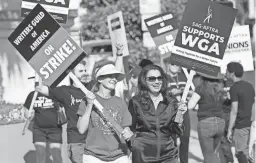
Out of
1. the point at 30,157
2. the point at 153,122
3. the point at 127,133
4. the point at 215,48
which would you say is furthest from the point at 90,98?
the point at 30,157

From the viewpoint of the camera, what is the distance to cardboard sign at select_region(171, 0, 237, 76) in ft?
21.0

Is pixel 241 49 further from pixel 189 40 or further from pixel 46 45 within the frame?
pixel 46 45

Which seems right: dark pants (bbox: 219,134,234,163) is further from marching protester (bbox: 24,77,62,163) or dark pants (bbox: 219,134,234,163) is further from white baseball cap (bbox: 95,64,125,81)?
white baseball cap (bbox: 95,64,125,81)

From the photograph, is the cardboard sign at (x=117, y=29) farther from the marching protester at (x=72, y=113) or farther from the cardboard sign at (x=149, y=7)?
the cardboard sign at (x=149, y=7)

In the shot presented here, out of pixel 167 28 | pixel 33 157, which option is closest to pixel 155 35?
pixel 167 28

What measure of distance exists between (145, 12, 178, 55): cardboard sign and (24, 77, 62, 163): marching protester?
2.23m

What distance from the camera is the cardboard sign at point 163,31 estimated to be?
9727 millimetres

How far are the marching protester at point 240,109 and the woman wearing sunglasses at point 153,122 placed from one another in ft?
8.36

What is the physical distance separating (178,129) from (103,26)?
17470 mm

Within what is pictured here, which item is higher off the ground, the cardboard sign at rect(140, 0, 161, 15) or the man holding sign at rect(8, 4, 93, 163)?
the cardboard sign at rect(140, 0, 161, 15)

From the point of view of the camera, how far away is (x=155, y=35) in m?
9.82

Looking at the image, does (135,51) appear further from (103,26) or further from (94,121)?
(94,121)

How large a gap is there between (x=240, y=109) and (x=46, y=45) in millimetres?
3148

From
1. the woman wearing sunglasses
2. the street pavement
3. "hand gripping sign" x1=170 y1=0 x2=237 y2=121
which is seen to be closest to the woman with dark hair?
"hand gripping sign" x1=170 y1=0 x2=237 y2=121
